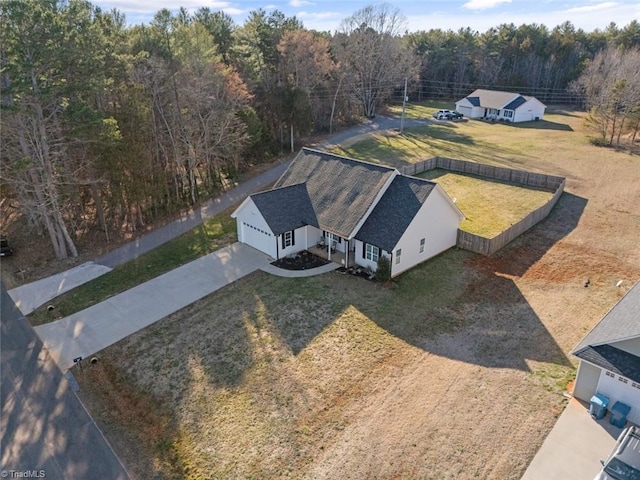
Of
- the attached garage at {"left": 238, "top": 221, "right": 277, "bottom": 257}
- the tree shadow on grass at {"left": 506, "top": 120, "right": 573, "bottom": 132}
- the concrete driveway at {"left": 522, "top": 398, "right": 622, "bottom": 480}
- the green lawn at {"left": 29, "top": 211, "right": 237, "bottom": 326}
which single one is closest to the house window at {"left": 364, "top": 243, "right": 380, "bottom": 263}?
the attached garage at {"left": 238, "top": 221, "right": 277, "bottom": 257}

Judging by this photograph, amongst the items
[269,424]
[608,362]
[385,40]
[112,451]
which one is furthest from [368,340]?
[385,40]

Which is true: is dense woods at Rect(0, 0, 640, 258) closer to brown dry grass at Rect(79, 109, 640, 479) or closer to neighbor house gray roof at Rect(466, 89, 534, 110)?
neighbor house gray roof at Rect(466, 89, 534, 110)

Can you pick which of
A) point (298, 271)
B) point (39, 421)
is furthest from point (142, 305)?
point (298, 271)

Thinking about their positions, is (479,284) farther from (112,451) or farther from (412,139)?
(412,139)

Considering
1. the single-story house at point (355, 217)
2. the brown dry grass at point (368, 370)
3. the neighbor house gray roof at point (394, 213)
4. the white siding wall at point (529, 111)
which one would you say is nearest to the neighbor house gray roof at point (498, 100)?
the white siding wall at point (529, 111)

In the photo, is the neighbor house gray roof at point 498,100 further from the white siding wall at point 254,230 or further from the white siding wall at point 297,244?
the white siding wall at point 254,230

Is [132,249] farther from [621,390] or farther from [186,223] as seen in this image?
[621,390]
